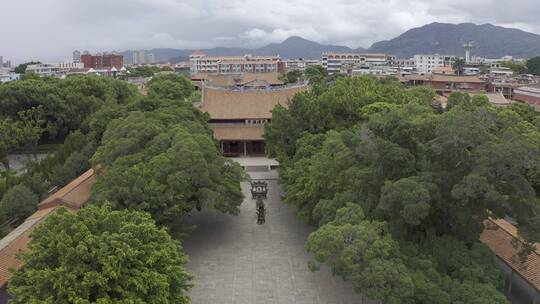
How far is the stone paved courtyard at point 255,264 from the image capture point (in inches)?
663

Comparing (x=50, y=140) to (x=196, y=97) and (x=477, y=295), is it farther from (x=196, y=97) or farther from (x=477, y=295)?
(x=477, y=295)

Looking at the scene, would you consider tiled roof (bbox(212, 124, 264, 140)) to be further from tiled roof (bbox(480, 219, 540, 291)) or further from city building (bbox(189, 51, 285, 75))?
city building (bbox(189, 51, 285, 75))

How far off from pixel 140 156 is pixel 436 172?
42.2 ft

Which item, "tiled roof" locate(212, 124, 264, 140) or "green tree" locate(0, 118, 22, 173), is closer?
"green tree" locate(0, 118, 22, 173)

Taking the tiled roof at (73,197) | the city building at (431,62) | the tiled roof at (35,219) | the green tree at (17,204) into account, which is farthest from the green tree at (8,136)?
the city building at (431,62)

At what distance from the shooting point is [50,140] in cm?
4484

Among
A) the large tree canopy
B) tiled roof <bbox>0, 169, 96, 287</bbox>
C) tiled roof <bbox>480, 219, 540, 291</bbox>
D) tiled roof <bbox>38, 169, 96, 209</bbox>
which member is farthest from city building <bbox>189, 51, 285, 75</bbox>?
tiled roof <bbox>480, 219, 540, 291</bbox>

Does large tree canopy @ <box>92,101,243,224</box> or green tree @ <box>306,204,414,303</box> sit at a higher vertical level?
large tree canopy @ <box>92,101,243,224</box>

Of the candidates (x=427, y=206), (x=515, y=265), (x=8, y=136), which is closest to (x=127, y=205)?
(x=427, y=206)

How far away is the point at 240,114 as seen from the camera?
121 feet

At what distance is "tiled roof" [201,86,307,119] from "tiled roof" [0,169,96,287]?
13393 mm

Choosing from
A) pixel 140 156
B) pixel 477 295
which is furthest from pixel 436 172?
pixel 140 156

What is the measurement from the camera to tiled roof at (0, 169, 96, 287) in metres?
16.3

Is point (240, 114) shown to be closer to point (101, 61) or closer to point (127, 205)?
point (127, 205)
